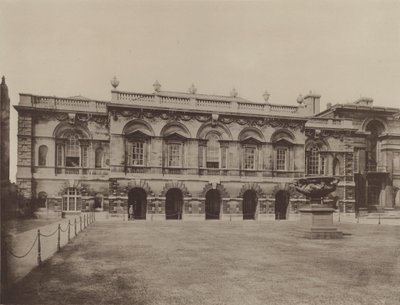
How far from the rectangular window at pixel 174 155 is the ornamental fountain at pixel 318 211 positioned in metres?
15.0

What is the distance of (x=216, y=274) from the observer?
9984 millimetres

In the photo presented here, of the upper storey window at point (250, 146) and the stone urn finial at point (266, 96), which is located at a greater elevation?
the stone urn finial at point (266, 96)

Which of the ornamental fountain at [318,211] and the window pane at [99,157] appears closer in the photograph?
the ornamental fountain at [318,211]

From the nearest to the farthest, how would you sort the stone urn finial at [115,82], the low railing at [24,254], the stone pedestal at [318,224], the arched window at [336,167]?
the low railing at [24,254] → the stone pedestal at [318,224] → the stone urn finial at [115,82] → the arched window at [336,167]

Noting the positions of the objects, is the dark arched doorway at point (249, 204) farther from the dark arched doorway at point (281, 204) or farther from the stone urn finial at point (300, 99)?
the stone urn finial at point (300, 99)

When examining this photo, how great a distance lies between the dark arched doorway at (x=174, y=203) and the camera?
107 ft

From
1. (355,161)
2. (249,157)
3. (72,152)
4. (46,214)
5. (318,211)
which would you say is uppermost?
(72,152)

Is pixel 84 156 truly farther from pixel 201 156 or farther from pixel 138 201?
pixel 201 156

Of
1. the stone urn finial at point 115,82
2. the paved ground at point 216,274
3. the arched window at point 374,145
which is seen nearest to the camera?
the paved ground at point 216,274

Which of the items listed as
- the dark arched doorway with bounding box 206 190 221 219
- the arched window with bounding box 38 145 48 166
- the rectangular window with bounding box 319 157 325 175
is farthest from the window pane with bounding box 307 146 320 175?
the arched window with bounding box 38 145 48 166

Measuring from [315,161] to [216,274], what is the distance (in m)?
28.6

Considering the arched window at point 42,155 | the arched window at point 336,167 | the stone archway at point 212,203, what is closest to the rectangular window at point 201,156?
the stone archway at point 212,203

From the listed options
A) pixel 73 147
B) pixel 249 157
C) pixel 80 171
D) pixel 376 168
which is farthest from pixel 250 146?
pixel 376 168

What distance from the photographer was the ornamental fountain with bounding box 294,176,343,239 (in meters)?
17.6
